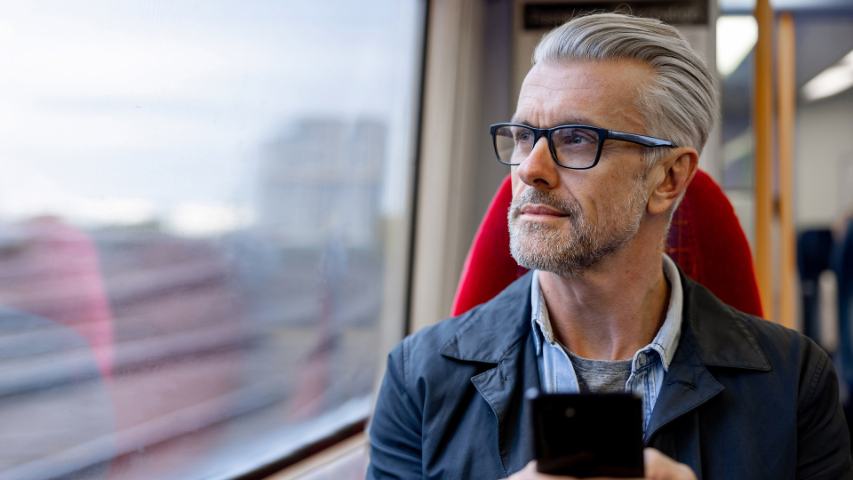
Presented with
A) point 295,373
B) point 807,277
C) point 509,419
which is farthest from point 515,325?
point 807,277

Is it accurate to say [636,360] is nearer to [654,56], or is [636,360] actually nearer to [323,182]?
[654,56]

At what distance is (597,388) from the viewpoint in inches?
47.4

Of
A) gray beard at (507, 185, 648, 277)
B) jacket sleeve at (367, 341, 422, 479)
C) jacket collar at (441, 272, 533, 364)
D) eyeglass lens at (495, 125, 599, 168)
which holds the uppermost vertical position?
eyeglass lens at (495, 125, 599, 168)

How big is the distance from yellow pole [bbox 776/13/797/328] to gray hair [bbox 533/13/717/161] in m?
2.30

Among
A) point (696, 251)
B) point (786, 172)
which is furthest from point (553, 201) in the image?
point (786, 172)

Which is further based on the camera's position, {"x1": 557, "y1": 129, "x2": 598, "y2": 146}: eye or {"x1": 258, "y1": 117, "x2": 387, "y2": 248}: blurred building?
{"x1": 258, "y1": 117, "x2": 387, "y2": 248}: blurred building

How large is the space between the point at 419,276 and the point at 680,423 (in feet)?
5.14

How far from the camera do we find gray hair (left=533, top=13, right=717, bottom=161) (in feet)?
3.96

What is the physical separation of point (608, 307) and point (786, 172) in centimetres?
332

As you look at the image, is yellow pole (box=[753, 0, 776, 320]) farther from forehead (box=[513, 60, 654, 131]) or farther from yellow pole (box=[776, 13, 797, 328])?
forehead (box=[513, 60, 654, 131])

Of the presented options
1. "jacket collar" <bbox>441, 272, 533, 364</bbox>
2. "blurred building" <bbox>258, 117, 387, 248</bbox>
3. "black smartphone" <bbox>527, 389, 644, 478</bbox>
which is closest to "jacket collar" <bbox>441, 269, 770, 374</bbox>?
"jacket collar" <bbox>441, 272, 533, 364</bbox>

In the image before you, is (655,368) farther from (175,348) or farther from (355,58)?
(355,58)

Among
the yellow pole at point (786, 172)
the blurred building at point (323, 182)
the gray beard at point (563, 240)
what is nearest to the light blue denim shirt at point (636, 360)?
the gray beard at point (563, 240)

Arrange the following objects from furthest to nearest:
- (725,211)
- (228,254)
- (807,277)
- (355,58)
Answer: (807,277) → (355,58) → (228,254) → (725,211)
